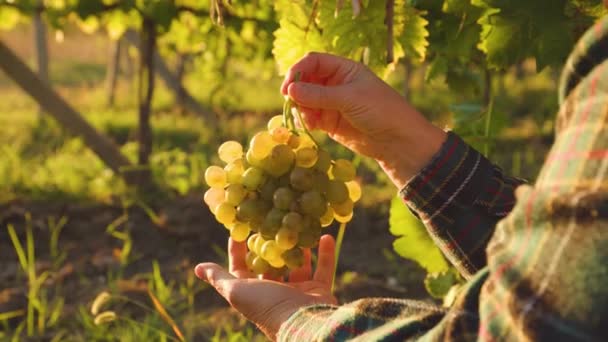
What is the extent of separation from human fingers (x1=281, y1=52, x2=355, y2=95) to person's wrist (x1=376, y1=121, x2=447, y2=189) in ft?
0.56

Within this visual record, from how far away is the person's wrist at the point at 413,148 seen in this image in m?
1.48

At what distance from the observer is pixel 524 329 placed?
88 cm

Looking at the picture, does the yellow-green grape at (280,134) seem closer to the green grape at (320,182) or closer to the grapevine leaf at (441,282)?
the green grape at (320,182)

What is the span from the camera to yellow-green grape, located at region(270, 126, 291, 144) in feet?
4.73

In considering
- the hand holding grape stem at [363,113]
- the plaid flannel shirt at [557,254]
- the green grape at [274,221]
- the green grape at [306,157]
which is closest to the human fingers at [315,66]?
the hand holding grape stem at [363,113]

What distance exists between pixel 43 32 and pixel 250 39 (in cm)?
419

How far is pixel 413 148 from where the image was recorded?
4.90 feet

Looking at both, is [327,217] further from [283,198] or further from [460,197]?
[460,197]

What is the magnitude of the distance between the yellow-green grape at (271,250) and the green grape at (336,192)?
13 centimetres

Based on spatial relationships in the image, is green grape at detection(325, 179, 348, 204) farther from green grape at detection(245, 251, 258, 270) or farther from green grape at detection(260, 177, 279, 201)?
green grape at detection(245, 251, 258, 270)

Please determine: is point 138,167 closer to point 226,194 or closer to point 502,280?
point 226,194

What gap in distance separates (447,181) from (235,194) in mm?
398

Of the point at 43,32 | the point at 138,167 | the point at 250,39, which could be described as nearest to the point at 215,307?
the point at 138,167

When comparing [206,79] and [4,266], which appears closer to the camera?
[4,266]
